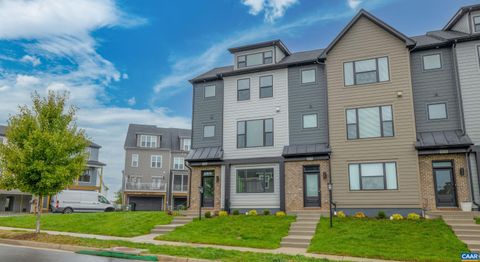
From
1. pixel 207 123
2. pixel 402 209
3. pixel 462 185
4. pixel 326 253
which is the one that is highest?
pixel 207 123

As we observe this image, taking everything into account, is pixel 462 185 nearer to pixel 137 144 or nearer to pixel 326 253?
pixel 326 253

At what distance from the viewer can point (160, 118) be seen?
53.2m

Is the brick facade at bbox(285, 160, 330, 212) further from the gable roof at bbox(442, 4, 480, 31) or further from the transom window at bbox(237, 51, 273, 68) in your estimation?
the gable roof at bbox(442, 4, 480, 31)

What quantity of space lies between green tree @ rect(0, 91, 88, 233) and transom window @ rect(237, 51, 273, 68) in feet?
38.2

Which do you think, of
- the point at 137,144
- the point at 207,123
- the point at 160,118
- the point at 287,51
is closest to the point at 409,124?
the point at 287,51

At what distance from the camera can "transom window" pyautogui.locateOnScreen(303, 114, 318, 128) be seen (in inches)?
843

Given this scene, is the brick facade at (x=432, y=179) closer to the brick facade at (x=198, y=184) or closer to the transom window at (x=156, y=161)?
the brick facade at (x=198, y=184)

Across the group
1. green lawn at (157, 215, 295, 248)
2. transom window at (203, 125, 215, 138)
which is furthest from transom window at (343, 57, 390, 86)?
transom window at (203, 125, 215, 138)

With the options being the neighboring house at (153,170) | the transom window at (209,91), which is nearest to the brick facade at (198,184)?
the transom window at (209,91)

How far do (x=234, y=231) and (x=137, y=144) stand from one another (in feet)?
105

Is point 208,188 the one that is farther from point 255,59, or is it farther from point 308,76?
point 308,76

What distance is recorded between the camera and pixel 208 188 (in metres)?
23.7

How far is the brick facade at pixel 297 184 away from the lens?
20062mm

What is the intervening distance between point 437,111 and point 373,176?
4593mm
